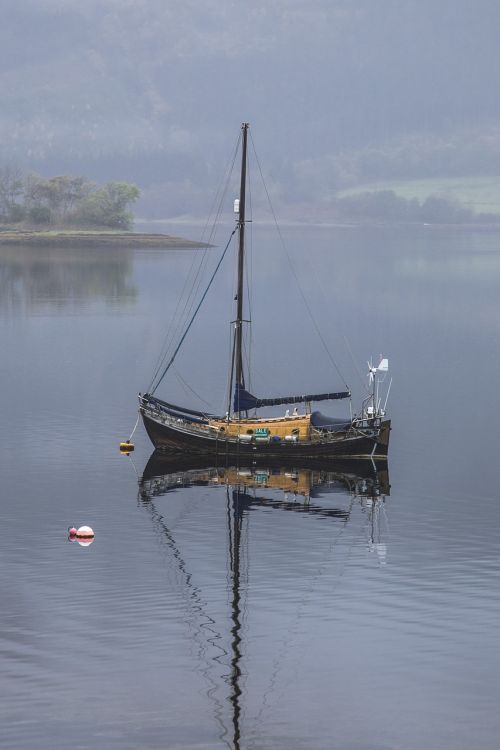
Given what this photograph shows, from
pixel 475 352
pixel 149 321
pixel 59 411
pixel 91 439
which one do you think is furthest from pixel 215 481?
pixel 149 321

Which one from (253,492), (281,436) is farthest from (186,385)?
(253,492)

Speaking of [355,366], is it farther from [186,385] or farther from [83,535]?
[83,535]

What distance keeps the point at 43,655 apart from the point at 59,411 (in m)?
58.8

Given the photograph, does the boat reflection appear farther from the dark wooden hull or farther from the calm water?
the dark wooden hull

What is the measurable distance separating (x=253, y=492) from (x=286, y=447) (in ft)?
25.2

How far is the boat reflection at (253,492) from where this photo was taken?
217 feet

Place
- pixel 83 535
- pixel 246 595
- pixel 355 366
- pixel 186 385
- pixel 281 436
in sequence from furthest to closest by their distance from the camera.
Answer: pixel 355 366 < pixel 186 385 < pixel 281 436 < pixel 83 535 < pixel 246 595

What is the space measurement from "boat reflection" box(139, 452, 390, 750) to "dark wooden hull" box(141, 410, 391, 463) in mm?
789

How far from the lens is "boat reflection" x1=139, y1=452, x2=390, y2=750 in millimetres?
66125

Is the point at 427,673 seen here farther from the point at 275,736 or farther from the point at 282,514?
the point at 282,514

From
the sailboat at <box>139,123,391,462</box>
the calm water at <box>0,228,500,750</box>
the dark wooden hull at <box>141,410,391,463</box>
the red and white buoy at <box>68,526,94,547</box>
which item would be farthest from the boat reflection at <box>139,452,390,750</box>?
the red and white buoy at <box>68,526,94,547</box>

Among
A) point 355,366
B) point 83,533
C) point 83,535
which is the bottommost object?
point 355,366

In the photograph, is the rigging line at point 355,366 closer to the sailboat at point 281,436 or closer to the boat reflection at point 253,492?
the sailboat at point 281,436

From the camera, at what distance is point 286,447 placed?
9012cm
